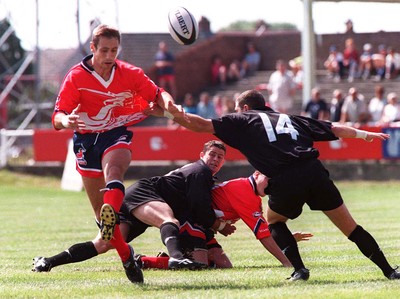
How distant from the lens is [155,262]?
31.9 ft

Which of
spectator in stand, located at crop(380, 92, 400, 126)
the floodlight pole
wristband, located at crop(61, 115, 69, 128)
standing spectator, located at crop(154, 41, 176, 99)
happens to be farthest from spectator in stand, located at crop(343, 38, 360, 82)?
wristband, located at crop(61, 115, 69, 128)

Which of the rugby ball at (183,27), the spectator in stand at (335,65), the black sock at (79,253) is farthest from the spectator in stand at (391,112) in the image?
the black sock at (79,253)

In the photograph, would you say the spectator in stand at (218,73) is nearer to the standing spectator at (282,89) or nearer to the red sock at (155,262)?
the standing spectator at (282,89)

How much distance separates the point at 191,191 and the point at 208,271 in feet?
2.47

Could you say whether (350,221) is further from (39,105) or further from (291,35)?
(291,35)

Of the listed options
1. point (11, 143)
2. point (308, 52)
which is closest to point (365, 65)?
point (308, 52)

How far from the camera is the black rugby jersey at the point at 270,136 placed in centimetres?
832

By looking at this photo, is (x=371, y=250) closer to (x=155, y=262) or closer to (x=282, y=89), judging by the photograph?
(x=155, y=262)

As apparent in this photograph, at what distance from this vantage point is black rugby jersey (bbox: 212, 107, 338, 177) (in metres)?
8.32

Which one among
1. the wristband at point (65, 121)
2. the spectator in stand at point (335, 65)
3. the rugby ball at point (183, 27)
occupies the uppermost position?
the rugby ball at point (183, 27)

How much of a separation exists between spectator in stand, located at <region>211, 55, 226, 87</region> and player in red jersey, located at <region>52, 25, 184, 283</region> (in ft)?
82.4

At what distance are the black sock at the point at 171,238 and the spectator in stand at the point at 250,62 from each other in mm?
25387

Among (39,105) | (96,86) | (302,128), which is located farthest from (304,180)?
(39,105)

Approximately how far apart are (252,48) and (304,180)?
27.2m
